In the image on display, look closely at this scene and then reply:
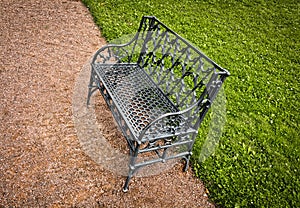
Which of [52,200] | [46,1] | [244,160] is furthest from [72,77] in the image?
[46,1]

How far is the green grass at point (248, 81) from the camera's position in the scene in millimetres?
3453

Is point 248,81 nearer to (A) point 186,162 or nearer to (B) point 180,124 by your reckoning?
(A) point 186,162

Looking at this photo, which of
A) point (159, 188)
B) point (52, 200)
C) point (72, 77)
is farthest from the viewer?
point (72, 77)

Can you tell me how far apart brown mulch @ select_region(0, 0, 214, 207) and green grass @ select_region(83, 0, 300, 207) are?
65cm

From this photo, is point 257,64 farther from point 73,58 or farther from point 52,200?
point 52,200

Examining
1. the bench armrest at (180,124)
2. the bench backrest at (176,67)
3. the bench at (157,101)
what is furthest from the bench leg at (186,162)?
the bench backrest at (176,67)

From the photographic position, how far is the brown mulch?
2.99 meters

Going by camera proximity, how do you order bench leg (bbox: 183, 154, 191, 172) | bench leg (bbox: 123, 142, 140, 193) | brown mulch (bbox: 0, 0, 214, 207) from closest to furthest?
bench leg (bbox: 123, 142, 140, 193) → brown mulch (bbox: 0, 0, 214, 207) → bench leg (bbox: 183, 154, 191, 172)

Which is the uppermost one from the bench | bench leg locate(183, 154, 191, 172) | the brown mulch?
the bench

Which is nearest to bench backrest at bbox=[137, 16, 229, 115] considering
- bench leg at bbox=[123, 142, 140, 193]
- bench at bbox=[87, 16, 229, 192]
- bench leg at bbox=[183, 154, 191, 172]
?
bench at bbox=[87, 16, 229, 192]

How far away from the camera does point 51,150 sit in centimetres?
344

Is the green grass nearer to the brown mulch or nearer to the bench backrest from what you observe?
the brown mulch

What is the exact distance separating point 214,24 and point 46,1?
194 inches

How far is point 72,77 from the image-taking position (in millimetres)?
4789
